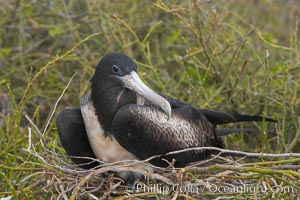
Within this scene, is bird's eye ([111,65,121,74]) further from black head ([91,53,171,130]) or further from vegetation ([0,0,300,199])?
vegetation ([0,0,300,199])

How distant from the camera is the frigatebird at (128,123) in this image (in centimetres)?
Result: 353

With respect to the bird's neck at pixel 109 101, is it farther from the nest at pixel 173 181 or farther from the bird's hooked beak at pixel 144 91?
the nest at pixel 173 181

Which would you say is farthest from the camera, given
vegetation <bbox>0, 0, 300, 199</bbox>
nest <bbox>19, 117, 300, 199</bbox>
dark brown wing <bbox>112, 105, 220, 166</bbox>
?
dark brown wing <bbox>112, 105, 220, 166</bbox>

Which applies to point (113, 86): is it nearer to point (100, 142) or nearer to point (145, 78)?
point (100, 142)

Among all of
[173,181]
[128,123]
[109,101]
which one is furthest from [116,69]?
[173,181]

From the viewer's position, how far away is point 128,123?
138 inches

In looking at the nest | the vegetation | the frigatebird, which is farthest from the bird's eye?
the nest

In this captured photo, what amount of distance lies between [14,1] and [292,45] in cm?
178

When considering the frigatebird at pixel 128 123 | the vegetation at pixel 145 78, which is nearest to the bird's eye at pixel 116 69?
the frigatebird at pixel 128 123

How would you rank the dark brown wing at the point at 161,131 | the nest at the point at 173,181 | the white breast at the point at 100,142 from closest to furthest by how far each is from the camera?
1. the nest at the point at 173,181
2. the dark brown wing at the point at 161,131
3. the white breast at the point at 100,142

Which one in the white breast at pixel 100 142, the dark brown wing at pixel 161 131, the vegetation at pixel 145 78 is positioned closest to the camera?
the vegetation at pixel 145 78

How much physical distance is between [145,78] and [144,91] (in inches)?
40.4

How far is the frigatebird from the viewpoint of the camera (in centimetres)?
353

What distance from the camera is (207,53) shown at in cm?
439
